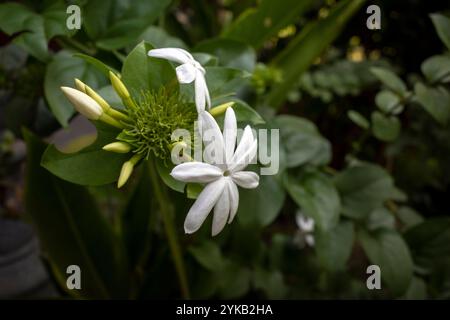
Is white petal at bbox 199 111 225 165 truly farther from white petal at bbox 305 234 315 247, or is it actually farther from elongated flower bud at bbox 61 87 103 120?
white petal at bbox 305 234 315 247

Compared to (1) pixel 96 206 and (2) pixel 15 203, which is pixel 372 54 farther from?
(2) pixel 15 203

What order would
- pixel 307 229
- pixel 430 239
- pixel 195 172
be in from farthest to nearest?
pixel 307 229
pixel 430 239
pixel 195 172

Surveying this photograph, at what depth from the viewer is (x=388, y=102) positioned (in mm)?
586

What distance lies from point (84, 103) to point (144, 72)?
0.22 feet

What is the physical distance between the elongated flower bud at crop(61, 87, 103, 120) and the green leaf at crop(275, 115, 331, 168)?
0.88 ft

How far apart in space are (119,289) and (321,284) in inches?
11.7

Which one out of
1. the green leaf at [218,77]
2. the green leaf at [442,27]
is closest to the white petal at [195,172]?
the green leaf at [218,77]

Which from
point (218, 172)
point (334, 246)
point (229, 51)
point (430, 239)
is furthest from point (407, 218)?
point (218, 172)

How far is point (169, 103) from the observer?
0.39 m

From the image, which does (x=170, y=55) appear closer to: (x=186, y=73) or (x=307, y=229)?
(x=186, y=73)

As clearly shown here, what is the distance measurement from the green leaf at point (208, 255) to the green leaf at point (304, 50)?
0.74 feet

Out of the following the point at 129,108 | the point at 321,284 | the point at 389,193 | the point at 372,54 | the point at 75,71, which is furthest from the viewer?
the point at 372,54

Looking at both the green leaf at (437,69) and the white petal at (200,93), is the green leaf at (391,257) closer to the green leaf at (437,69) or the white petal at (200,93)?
the green leaf at (437,69)
